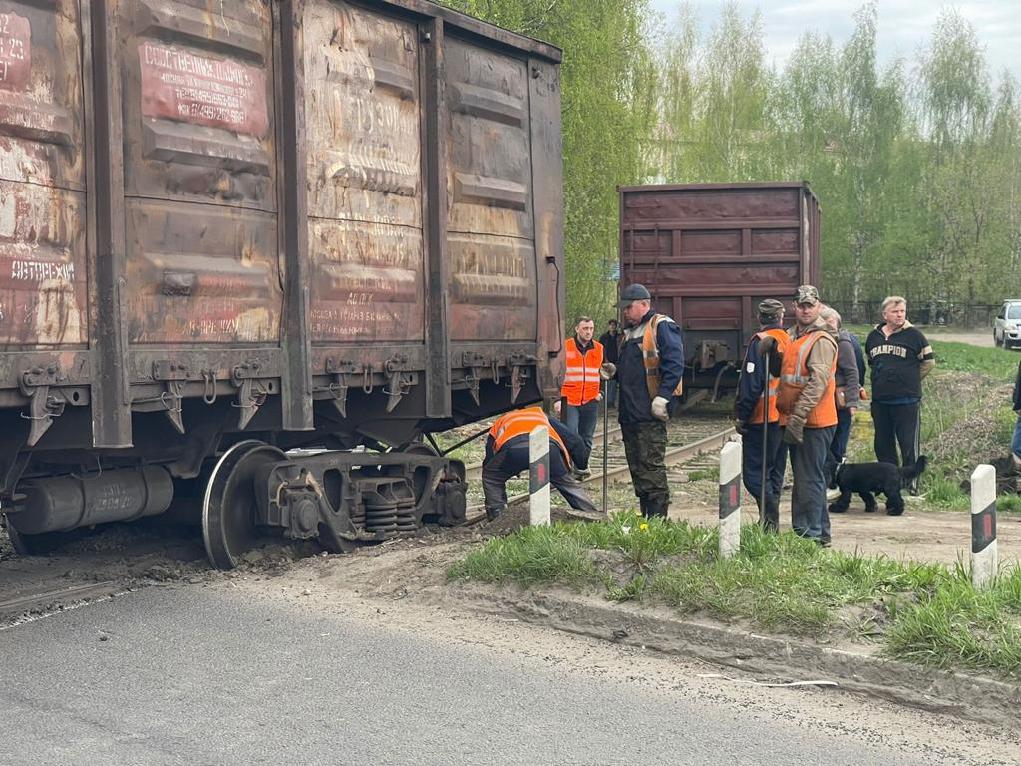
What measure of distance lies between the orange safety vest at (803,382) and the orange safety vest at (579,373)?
16.2 feet

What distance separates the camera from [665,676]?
5.77 meters

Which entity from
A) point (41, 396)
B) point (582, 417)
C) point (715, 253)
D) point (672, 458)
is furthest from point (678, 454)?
point (41, 396)

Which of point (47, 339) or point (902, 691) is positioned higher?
point (47, 339)

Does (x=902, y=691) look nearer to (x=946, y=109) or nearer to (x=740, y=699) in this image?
(x=740, y=699)

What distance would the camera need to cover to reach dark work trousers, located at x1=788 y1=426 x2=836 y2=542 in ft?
28.5

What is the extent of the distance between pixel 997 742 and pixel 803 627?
116 cm

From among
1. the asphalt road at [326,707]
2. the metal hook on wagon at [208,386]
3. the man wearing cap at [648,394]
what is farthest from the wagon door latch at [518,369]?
the asphalt road at [326,707]

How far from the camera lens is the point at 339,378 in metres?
8.12

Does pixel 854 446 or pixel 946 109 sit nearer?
pixel 854 446

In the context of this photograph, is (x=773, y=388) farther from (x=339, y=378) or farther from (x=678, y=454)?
(x=678, y=454)

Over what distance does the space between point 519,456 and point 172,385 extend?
3.07 metres

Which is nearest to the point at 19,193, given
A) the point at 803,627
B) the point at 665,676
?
the point at 665,676

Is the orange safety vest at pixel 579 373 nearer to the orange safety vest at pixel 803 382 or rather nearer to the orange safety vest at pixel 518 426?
the orange safety vest at pixel 518 426

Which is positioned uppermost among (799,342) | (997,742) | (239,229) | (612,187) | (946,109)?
(946,109)
